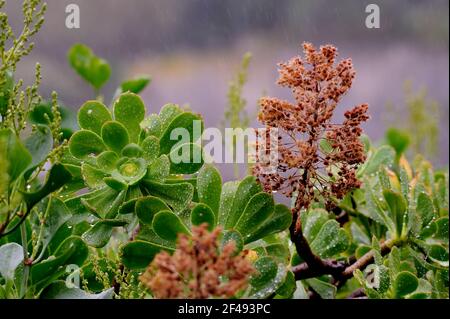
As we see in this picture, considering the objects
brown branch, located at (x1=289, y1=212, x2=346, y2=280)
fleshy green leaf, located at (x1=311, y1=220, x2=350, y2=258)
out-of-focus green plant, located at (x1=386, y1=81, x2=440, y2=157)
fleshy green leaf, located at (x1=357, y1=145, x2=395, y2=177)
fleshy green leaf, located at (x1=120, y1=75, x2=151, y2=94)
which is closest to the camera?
brown branch, located at (x1=289, y1=212, x2=346, y2=280)

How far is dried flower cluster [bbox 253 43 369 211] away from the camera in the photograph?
0.59m

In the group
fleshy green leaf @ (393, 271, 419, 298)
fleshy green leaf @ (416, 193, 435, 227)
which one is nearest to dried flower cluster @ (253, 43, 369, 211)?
fleshy green leaf @ (393, 271, 419, 298)

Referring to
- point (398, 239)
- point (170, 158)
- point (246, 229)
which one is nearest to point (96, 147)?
point (170, 158)

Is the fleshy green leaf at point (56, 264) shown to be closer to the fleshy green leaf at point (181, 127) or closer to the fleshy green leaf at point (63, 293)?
the fleshy green leaf at point (63, 293)

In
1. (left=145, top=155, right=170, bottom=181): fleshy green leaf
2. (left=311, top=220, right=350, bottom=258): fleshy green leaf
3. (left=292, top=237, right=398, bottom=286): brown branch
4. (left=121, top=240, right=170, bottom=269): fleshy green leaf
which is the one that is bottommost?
(left=292, top=237, right=398, bottom=286): brown branch

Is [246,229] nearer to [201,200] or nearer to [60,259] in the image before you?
[201,200]

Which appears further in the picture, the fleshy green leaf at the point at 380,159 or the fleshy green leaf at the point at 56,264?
the fleshy green leaf at the point at 380,159

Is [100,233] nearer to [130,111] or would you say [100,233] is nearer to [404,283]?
[130,111]

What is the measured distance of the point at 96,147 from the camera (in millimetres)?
700

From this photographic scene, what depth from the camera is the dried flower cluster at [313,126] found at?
1.92 ft

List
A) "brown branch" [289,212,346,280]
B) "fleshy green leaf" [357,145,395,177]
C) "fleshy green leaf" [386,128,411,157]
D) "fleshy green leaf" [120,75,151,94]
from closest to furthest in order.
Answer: "brown branch" [289,212,346,280] → "fleshy green leaf" [357,145,395,177] → "fleshy green leaf" [120,75,151,94] → "fleshy green leaf" [386,128,411,157]

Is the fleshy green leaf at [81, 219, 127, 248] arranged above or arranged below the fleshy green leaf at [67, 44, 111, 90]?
below

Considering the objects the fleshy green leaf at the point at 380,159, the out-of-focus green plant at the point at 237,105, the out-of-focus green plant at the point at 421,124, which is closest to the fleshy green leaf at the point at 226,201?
the fleshy green leaf at the point at 380,159

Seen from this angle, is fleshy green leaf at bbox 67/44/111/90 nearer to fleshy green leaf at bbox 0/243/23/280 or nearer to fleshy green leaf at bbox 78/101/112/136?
fleshy green leaf at bbox 78/101/112/136
